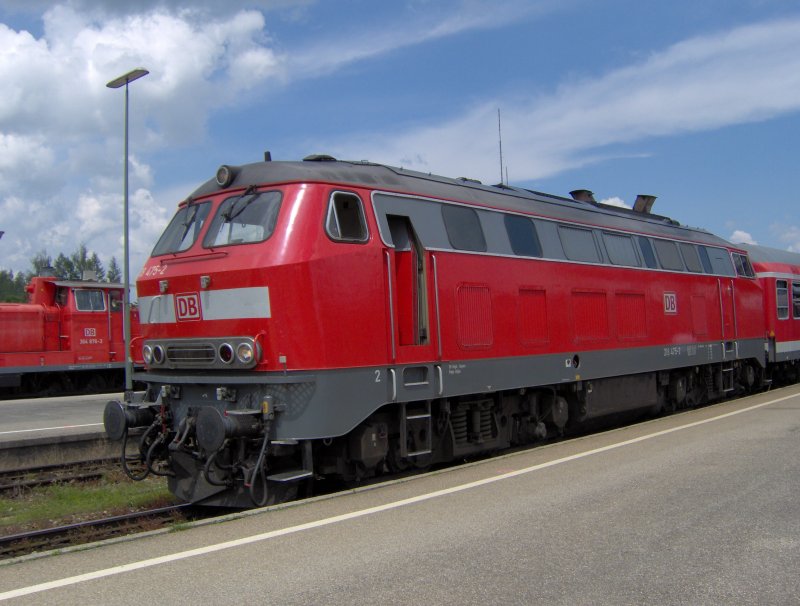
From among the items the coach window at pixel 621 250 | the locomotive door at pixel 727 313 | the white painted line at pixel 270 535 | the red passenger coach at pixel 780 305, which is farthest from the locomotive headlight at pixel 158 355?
the red passenger coach at pixel 780 305

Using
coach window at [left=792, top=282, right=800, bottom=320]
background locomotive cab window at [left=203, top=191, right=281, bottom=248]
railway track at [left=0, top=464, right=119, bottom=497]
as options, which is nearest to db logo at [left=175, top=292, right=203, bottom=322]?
background locomotive cab window at [left=203, top=191, right=281, bottom=248]

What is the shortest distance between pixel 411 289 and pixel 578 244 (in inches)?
170

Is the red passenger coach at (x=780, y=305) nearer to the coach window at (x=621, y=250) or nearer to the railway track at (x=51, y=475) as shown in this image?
the coach window at (x=621, y=250)

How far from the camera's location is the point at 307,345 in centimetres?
760

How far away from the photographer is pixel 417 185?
30.6 ft

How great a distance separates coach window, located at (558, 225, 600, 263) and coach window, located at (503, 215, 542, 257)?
31.8 inches

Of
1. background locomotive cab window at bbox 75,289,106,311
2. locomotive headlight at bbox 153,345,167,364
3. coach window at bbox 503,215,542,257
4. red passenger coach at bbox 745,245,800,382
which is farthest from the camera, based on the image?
background locomotive cab window at bbox 75,289,106,311

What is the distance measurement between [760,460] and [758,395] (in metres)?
10.1

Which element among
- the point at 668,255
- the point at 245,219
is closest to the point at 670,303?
the point at 668,255

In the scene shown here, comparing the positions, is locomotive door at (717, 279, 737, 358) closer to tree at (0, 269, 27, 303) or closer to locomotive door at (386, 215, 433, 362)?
locomotive door at (386, 215, 433, 362)

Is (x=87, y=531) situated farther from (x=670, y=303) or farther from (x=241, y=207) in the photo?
(x=670, y=303)

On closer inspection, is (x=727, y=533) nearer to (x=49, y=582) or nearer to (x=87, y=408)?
(x=49, y=582)

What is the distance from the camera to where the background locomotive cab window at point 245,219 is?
806 centimetres

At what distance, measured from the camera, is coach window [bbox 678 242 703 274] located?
1549 cm
